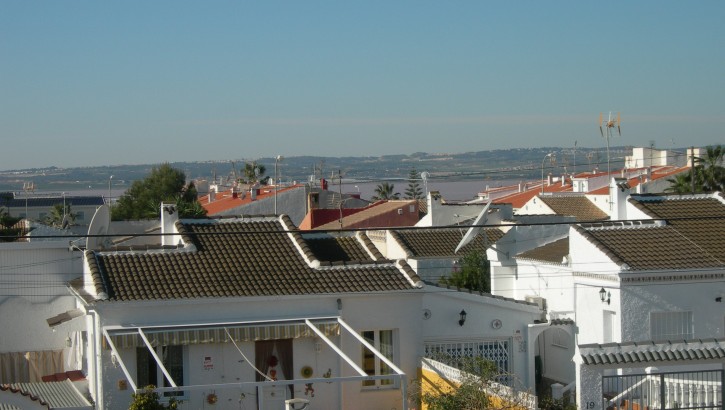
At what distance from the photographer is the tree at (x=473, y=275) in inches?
1393

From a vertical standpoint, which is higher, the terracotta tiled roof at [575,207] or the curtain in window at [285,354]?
the terracotta tiled roof at [575,207]

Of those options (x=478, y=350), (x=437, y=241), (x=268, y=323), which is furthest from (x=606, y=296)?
(x=437, y=241)

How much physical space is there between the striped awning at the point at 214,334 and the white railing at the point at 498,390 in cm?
234

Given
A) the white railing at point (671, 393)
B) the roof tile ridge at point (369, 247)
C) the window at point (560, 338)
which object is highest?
the roof tile ridge at point (369, 247)

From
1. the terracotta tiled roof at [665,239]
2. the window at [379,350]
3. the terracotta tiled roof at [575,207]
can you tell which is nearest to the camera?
the window at [379,350]

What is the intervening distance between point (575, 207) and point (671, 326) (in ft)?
103

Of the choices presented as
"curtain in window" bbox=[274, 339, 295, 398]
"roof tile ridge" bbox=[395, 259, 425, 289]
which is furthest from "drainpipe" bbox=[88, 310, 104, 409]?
"roof tile ridge" bbox=[395, 259, 425, 289]

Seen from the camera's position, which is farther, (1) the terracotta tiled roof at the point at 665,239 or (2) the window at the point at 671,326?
(1) the terracotta tiled roof at the point at 665,239

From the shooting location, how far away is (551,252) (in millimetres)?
31219

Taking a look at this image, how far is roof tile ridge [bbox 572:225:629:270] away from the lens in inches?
973

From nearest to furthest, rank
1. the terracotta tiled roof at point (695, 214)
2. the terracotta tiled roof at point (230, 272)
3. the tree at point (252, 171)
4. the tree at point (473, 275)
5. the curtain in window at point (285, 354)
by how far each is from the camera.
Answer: the terracotta tiled roof at point (230, 272)
the curtain in window at point (285, 354)
the terracotta tiled roof at point (695, 214)
the tree at point (473, 275)
the tree at point (252, 171)

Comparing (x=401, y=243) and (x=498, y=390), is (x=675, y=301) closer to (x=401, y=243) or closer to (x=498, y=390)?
(x=498, y=390)

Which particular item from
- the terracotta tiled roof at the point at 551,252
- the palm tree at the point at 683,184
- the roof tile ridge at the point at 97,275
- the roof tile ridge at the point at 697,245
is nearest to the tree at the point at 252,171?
the palm tree at the point at 683,184

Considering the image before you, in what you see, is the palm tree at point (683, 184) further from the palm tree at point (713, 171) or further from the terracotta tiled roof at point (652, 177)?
the terracotta tiled roof at point (652, 177)
